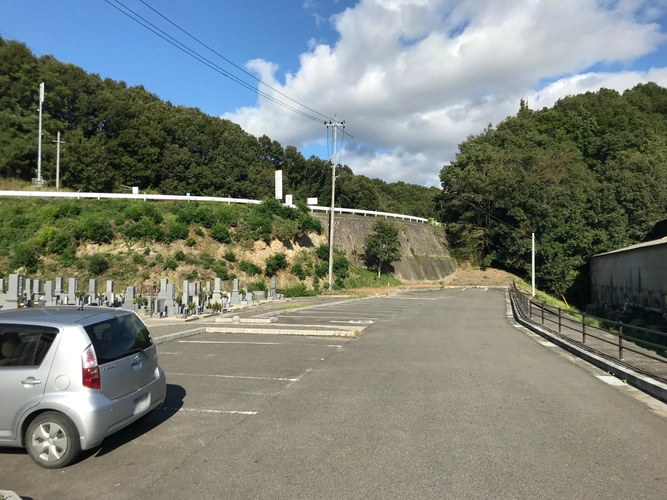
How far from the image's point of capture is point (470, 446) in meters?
5.45

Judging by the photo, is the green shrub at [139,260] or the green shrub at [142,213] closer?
the green shrub at [139,260]

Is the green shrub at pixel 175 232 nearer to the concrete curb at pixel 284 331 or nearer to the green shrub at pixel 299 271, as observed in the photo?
the green shrub at pixel 299 271

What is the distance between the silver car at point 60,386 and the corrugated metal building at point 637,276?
25.7m

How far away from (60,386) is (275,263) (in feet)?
112

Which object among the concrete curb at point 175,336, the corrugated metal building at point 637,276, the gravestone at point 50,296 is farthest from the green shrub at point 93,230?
the corrugated metal building at point 637,276

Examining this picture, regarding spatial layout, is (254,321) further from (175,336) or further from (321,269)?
(321,269)

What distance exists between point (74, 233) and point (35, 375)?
3336 centimetres

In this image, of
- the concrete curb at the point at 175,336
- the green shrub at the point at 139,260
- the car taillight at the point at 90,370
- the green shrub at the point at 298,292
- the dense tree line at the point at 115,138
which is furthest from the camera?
the dense tree line at the point at 115,138

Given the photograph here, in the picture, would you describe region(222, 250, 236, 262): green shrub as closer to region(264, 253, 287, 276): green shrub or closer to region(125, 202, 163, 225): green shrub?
region(264, 253, 287, 276): green shrub

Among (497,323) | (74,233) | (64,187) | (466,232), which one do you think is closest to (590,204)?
(466,232)

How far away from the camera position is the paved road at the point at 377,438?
443cm

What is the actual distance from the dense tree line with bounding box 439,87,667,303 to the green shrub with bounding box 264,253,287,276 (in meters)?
32.7

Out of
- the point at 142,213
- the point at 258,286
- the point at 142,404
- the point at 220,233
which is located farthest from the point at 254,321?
the point at 142,213

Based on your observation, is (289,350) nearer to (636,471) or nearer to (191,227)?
(636,471)
